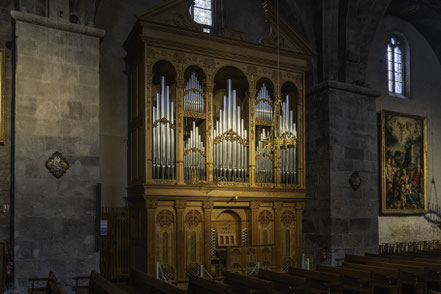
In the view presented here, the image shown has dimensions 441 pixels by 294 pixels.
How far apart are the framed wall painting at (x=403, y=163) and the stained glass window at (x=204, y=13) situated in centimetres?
728

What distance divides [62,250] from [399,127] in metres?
13.0

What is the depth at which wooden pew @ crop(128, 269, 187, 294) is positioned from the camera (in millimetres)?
6890

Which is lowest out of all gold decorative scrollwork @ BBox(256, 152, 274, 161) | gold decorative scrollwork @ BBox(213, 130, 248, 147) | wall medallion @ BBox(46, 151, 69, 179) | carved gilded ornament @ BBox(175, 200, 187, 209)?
carved gilded ornament @ BBox(175, 200, 187, 209)

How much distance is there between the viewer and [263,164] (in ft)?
41.2

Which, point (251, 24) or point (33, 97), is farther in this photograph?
point (251, 24)

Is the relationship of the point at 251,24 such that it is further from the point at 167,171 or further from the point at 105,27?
the point at 167,171

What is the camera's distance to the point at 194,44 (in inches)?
463

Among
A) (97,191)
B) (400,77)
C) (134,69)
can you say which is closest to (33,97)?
(97,191)

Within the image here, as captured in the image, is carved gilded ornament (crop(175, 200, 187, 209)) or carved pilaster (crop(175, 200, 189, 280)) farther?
carved gilded ornament (crop(175, 200, 187, 209))

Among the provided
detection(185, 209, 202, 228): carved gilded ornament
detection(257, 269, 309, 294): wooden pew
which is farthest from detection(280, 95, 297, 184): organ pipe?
detection(257, 269, 309, 294): wooden pew

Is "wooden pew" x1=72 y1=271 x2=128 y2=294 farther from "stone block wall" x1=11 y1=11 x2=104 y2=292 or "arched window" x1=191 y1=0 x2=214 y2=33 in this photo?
"arched window" x1=191 y1=0 x2=214 y2=33

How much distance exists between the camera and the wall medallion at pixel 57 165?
32.0 feet

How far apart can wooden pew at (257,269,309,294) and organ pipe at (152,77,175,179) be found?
350 cm

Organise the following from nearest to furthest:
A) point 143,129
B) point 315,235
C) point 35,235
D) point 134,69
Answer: point 35,235, point 143,129, point 134,69, point 315,235
